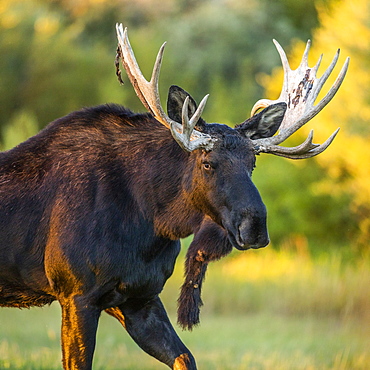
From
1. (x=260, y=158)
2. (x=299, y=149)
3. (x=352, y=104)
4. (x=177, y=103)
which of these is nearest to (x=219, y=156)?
(x=177, y=103)

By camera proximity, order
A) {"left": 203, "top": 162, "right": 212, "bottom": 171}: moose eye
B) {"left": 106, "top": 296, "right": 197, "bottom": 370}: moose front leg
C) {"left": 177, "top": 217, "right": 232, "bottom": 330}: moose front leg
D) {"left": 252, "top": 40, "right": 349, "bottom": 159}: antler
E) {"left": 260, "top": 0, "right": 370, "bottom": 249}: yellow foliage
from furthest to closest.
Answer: {"left": 260, "top": 0, "right": 370, "bottom": 249}: yellow foliage → {"left": 106, "top": 296, "right": 197, "bottom": 370}: moose front leg → {"left": 252, "top": 40, "right": 349, "bottom": 159}: antler → {"left": 177, "top": 217, "right": 232, "bottom": 330}: moose front leg → {"left": 203, "top": 162, "right": 212, "bottom": 171}: moose eye

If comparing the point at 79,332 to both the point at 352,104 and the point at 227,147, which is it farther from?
the point at 352,104

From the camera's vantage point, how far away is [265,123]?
6.55 m

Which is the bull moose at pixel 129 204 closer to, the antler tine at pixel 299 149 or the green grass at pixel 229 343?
the antler tine at pixel 299 149

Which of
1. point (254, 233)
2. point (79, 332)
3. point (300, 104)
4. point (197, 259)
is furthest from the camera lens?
point (300, 104)

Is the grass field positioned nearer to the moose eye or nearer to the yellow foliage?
the yellow foliage

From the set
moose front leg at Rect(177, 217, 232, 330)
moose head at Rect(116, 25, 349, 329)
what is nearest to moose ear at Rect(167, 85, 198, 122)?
moose head at Rect(116, 25, 349, 329)

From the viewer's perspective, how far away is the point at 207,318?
16.8 metres

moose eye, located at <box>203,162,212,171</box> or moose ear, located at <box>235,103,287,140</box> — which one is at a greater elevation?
moose ear, located at <box>235,103,287,140</box>

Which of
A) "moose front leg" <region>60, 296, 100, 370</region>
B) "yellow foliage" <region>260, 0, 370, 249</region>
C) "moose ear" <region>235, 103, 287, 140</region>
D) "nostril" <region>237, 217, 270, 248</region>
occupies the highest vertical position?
"yellow foliage" <region>260, 0, 370, 249</region>

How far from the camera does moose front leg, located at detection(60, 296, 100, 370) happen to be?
627 cm

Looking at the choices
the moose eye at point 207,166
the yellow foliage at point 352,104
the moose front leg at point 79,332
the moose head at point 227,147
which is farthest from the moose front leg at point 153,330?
the yellow foliage at point 352,104

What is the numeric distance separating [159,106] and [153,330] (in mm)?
1624

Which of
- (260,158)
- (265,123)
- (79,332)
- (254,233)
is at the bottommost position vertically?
(79,332)
